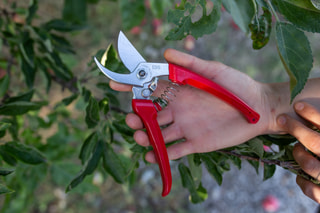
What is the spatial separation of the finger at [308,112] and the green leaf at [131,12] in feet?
2.95

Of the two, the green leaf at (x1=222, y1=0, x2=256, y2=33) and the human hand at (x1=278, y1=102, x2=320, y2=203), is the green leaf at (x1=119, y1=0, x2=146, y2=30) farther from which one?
the human hand at (x1=278, y1=102, x2=320, y2=203)

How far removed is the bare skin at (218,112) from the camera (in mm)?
1010

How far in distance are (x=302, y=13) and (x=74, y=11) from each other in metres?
1.15

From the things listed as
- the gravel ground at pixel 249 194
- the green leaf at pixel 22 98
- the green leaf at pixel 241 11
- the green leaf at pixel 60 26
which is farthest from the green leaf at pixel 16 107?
the gravel ground at pixel 249 194

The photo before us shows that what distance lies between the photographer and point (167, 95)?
1.07 m

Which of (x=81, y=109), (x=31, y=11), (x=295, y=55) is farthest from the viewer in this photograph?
(x=81, y=109)

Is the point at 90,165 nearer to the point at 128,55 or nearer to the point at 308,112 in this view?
the point at 128,55

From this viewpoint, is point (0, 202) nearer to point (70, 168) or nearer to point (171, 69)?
point (70, 168)

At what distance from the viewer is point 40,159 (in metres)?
1.00

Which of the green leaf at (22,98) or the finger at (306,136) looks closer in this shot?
the finger at (306,136)

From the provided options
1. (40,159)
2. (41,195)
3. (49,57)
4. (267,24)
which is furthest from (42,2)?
(267,24)

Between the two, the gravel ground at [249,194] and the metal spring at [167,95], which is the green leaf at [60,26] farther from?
the gravel ground at [249,194]

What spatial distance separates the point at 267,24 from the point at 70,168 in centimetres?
117

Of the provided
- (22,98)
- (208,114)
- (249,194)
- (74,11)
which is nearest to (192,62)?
(208,114)
